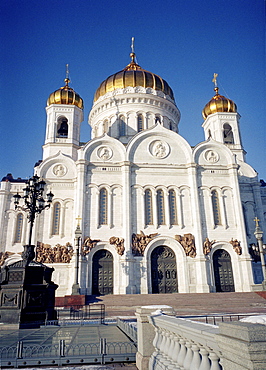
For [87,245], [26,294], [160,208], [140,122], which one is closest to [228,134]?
[140,122]

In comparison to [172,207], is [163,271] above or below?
below

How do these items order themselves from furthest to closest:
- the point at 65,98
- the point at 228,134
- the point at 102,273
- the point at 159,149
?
the point at 228,134
the point at 65,98
the point at 159,149
the point at 102,273

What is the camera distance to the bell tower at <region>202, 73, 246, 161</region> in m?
29.6

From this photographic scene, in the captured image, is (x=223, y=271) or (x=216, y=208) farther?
(x=216, y=208)

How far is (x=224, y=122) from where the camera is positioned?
98.8 feet

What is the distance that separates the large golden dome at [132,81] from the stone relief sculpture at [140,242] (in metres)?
17.0

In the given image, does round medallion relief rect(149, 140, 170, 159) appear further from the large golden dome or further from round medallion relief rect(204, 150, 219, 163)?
the large golden dome

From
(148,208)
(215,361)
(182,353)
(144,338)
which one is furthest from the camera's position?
(148,208)

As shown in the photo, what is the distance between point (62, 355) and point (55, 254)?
1737 centimetres

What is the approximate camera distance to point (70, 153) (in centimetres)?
2723

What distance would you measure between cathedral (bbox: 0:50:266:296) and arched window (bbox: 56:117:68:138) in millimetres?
720

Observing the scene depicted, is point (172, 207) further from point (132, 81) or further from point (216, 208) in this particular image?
point (132, 81)

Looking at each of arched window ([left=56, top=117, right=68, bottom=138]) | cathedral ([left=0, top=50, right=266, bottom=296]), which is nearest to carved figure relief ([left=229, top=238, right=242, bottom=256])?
cathedral ([left=0, top=50, right=266, bottom=296])

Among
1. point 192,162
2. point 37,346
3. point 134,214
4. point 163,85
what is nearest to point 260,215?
point 192,162
